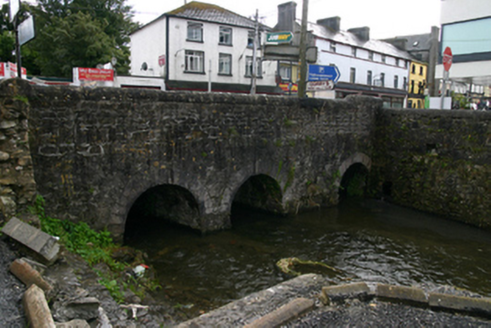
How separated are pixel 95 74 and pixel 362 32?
92.1 ft

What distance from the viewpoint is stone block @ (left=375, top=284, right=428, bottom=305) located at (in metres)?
5.21

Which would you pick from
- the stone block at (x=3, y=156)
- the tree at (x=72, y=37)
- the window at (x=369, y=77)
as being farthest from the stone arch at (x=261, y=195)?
the window at (x=369, y=77)

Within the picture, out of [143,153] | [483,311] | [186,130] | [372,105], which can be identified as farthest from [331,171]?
[483,311]

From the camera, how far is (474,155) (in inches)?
452

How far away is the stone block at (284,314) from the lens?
14.6ft

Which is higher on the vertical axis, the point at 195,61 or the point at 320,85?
the point at 195,61

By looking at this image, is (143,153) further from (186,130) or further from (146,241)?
(146,241)

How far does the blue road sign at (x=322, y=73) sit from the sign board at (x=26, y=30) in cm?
782

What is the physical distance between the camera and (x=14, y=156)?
218 inches

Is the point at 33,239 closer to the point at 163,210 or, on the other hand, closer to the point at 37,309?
the point at 37,309

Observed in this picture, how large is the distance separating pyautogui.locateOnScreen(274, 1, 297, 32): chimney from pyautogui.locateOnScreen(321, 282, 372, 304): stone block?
30.8 m

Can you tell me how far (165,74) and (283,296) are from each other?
2368 cm

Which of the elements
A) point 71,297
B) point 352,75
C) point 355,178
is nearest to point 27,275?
point 71,297

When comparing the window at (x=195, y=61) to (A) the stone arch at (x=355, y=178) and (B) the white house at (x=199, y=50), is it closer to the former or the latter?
(B) the white house at (x=199, y=50)
